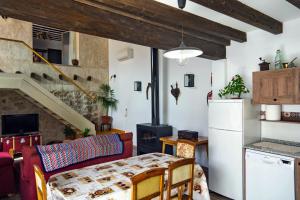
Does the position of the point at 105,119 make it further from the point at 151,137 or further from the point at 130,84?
the point at 151,137

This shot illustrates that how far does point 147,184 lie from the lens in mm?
1788

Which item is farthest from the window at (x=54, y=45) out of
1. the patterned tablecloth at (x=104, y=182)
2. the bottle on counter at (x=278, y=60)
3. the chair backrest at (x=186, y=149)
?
the bottle on counter at (x=278, y=60)

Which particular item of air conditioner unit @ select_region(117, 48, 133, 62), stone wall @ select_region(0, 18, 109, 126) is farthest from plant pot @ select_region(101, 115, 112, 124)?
air conditioner unit @ select_region(117, 48, 133, 62)

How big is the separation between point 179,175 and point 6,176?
114 inches

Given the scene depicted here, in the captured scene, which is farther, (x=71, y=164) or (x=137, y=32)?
(x=71, y=164)

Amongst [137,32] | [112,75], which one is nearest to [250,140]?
[137,32]

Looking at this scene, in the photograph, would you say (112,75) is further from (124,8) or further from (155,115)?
(124,8)

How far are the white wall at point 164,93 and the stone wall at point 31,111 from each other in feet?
6.33

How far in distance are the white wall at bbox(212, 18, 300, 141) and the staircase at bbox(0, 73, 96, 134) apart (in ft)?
13.6

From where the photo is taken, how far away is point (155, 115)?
17.3ft

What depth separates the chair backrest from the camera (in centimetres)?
312

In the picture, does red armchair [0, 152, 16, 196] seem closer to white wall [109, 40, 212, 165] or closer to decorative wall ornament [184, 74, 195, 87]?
white wall [109, 40, 212, 165]

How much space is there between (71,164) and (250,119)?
265 cm

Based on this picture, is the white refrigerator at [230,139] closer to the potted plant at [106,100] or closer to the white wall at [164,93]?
the white wall at [164,93]
